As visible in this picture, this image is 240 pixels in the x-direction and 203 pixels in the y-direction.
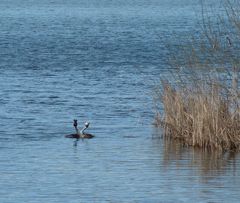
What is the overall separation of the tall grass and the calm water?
305 millimetres

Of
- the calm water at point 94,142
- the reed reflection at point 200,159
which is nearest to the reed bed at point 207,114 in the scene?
the reed reflection at point 200,159

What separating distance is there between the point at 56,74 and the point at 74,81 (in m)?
2.28

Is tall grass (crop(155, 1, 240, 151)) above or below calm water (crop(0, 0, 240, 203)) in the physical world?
above

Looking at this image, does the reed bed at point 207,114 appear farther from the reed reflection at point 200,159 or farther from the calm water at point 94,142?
the calm water at point 94,142

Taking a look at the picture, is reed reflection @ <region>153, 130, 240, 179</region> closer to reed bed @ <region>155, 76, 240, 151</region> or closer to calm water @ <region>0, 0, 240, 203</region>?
calm water @ <region>0, 0, 240, 203</region>

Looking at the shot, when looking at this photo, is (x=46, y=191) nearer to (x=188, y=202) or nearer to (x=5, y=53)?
(x=188, y=202)

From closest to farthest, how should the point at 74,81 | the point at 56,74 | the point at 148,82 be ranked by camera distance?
the point at 148,82, the point at 74,81, the point at 56,74

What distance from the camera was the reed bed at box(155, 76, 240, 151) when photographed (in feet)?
52.1

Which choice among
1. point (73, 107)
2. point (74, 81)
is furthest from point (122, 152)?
point (74, 81)

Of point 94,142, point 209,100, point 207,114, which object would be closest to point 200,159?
point 207,114

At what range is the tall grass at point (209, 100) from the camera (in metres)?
15.9

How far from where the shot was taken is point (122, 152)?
53.8ft

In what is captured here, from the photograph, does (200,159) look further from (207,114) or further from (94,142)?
(94,142)

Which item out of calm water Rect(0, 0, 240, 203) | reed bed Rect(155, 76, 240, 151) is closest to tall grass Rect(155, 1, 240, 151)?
reed bed Rect(155, 76, 240, 151)
